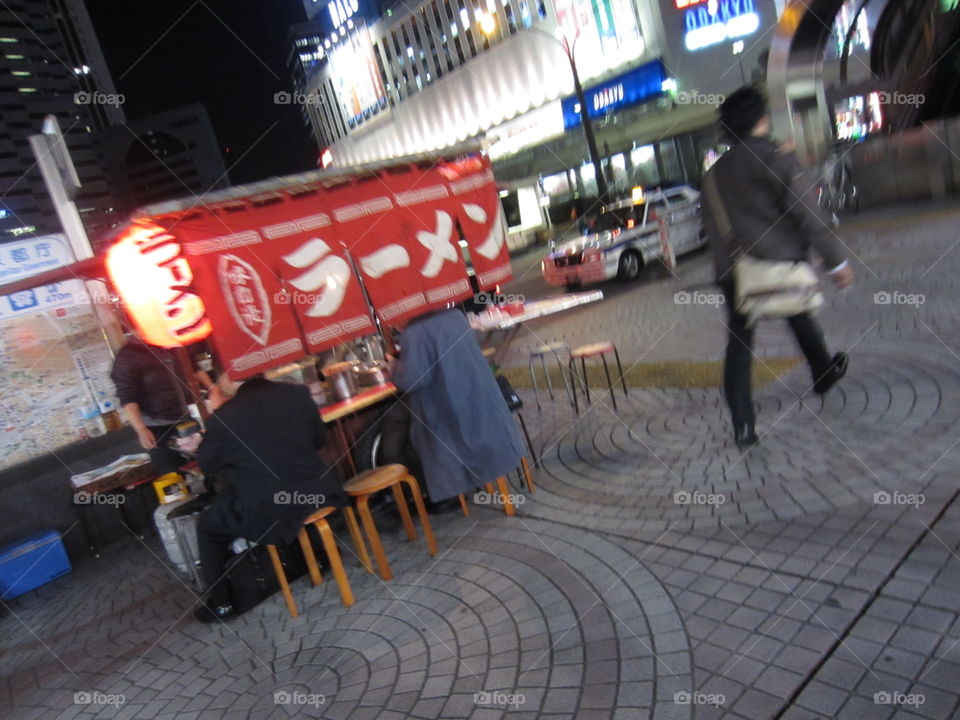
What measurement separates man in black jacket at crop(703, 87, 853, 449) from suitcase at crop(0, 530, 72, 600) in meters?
6.26

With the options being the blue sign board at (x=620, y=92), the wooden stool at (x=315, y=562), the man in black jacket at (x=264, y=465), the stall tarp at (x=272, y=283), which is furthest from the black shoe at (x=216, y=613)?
the blue sign board at (x=620, y=92)

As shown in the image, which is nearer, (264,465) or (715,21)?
(264,465)

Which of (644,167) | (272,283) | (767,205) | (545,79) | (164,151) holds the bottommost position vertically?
(767,205)

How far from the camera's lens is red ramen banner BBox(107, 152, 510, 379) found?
4551 mm

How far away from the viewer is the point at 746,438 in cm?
454

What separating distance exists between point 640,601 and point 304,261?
3.65m

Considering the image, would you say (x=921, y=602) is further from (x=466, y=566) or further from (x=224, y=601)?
(x=224, y=601)

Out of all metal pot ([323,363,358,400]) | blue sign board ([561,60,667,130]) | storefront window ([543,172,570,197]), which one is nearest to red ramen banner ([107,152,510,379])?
metal pot ([323,363,358,400])

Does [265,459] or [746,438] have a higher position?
[265,459]

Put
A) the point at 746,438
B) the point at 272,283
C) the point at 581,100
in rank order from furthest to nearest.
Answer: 1. the point at 581,100
2. the point at 272,283
3. the point at 746,438

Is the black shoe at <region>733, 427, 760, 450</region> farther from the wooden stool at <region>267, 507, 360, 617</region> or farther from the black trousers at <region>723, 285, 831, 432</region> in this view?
the wooden stool at <region>267, 507, 360, 617</region>

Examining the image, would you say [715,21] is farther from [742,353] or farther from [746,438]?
[746,438]

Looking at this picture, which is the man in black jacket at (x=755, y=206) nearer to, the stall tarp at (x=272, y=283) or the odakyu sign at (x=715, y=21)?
the stall tarp at (x=272, y=283)

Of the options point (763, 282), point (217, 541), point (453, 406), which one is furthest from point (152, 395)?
point (763, 282)
